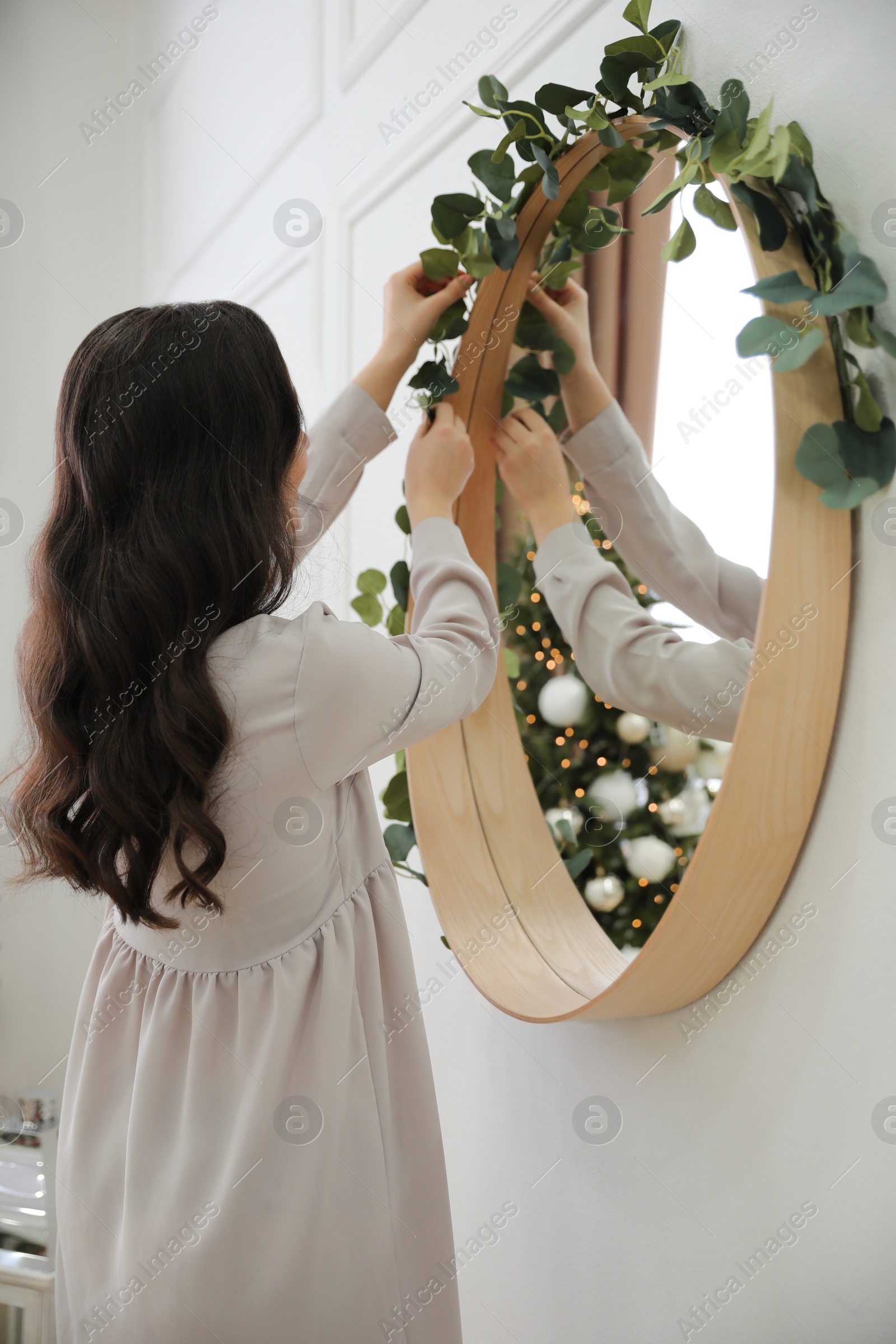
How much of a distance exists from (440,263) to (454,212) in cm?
5

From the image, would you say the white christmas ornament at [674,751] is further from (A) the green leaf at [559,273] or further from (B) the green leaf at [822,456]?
(A) the green leaf at [559,273]

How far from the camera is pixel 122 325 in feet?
2.47

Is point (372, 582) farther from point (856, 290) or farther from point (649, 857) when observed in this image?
point (856, 290)

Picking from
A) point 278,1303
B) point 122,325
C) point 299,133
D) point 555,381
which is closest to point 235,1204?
point 278,1303

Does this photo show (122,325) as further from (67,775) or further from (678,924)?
(678,924)

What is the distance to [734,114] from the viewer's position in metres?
0.70

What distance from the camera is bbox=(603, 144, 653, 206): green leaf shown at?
2.90ft

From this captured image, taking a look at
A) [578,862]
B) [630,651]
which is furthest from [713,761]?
[578,862]

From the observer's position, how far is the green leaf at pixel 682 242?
0.81 meters

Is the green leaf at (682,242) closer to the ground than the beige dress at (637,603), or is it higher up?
higher up

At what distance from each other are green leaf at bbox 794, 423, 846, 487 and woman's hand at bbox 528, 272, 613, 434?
32cm

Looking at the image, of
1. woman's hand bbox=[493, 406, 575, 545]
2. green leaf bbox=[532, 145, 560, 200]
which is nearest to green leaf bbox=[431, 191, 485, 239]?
green leaf bbox=[532, 145, 560, 200]

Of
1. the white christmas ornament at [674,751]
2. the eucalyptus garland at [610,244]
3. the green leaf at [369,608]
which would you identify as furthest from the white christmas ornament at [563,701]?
the green leaf at [369,608]

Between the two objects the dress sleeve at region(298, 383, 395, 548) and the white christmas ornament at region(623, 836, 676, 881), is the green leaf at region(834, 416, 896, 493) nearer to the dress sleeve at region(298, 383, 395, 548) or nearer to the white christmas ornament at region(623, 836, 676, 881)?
the white christmas ornament at region(623, 836, 676, 881)
